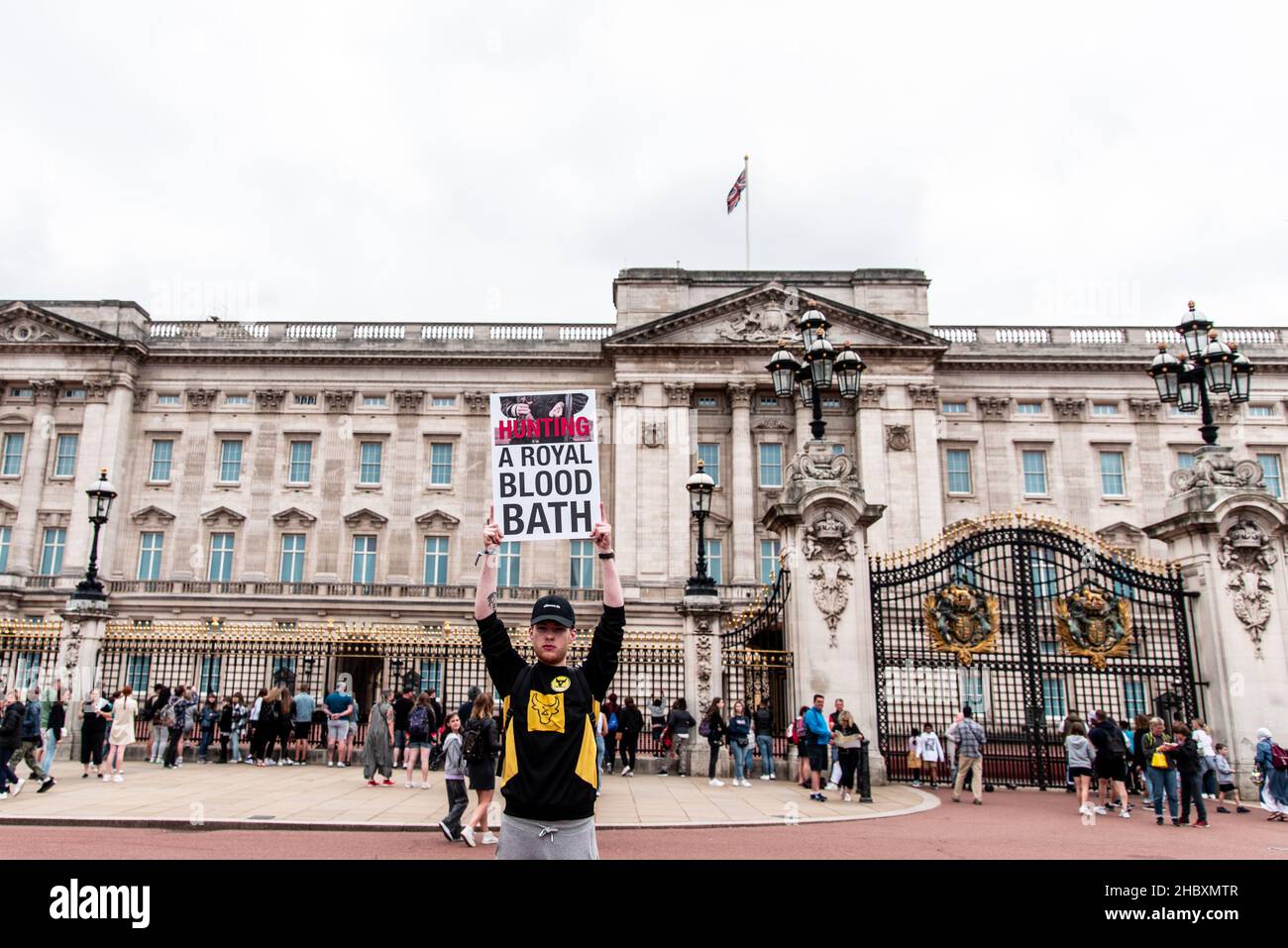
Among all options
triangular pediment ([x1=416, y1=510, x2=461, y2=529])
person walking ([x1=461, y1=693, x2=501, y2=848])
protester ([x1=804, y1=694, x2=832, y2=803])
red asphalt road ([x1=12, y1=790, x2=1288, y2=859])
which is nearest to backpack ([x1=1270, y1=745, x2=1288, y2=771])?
red asphalt road ([x1=12, y1=790, x2=1288, y2=859])

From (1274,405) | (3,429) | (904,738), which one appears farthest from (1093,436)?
(3,429)

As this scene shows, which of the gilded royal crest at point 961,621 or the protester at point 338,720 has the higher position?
the gilded royal crest at point 961,621

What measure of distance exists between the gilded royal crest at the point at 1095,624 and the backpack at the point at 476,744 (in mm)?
11685

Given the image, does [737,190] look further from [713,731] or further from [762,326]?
[713,731]

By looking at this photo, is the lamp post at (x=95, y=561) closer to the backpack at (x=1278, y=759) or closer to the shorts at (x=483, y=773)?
the shorts at (x=483, y=773)

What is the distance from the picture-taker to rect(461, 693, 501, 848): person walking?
10.1 metres

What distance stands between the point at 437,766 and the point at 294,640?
4.54 meters

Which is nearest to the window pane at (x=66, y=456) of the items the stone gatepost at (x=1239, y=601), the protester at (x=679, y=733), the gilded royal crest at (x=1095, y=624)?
the protester at (x=679, y=733)

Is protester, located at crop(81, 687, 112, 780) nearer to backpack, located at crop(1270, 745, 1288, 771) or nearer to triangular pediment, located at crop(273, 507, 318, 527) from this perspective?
backpack, located at crop(1270, 745, 1288, 771)

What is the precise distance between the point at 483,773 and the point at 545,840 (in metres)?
6.23

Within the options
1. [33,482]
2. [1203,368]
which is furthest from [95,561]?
[33,482]

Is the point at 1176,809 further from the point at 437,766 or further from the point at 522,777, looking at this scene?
the point at 437,766

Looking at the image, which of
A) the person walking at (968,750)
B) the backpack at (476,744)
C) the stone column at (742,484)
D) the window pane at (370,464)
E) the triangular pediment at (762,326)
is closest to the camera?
the backpack at (476,744)

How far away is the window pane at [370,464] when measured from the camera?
156ft
